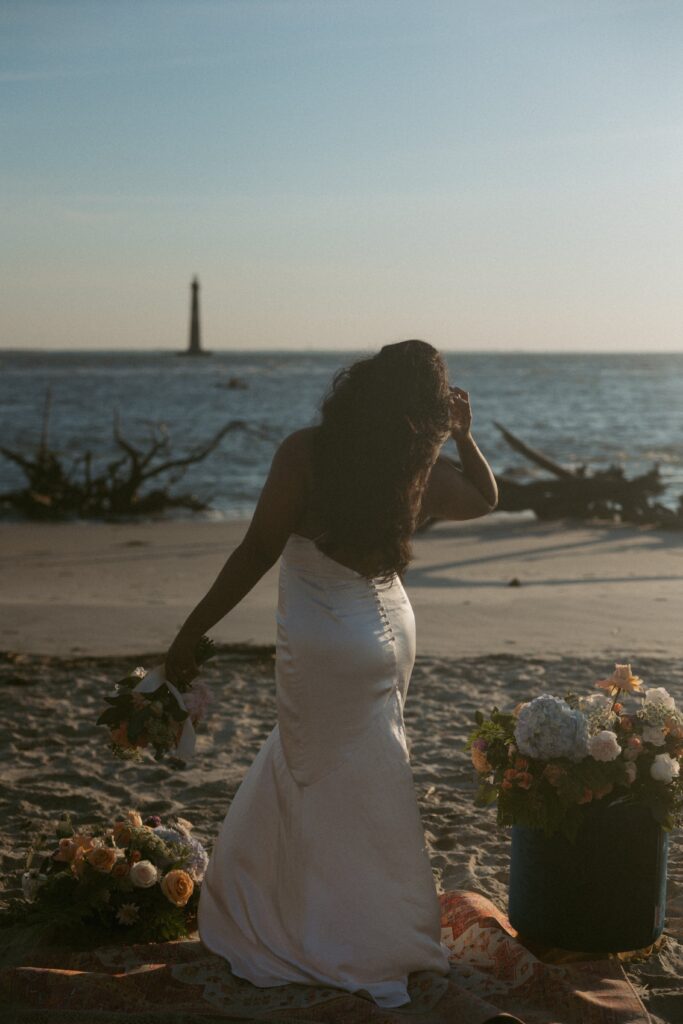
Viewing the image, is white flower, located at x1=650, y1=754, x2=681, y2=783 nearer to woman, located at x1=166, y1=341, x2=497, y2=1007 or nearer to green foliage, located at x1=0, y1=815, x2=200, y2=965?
woman, located at x1=166, y1=341, x2=497, y2=1007

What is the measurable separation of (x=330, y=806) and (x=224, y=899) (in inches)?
23.8

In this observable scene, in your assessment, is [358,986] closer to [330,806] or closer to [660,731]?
[330,806]

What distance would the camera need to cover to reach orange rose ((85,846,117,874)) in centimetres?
480

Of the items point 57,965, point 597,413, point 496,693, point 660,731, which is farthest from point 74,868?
point 597,413

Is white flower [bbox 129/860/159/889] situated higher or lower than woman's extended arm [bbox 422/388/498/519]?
lower

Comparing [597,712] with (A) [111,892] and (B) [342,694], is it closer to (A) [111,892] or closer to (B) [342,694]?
(B) [342,694]

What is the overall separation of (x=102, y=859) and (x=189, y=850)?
0.42 m

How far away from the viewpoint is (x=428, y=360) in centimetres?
403

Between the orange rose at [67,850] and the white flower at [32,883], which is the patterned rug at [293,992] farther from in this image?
the orange rose at [67,850]

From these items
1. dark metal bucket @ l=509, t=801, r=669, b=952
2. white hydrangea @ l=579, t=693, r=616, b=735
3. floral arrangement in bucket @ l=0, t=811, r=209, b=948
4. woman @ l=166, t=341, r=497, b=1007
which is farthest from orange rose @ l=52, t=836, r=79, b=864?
white hydrangea @ l=579, t=693, r=616, b=735

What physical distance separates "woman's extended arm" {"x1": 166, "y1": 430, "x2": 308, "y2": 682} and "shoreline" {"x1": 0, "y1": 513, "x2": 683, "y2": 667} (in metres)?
5.88

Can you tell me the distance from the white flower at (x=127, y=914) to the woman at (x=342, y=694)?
519mm

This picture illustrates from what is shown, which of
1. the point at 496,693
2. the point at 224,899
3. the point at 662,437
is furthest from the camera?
the point at 662,437

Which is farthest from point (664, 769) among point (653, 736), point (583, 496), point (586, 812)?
point (583, 496)
